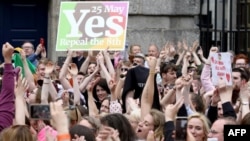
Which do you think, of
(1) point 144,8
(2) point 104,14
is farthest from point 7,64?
(1) point 144,8

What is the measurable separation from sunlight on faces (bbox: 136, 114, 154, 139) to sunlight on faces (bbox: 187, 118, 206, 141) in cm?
→ 67

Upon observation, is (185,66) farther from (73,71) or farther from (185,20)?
(185,20)

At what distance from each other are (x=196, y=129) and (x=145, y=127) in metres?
0.77

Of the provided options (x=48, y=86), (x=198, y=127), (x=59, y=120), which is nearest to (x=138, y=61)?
(x=48, y=86)

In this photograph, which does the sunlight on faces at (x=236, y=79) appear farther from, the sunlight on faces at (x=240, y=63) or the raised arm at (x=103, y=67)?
the sunlight on faces at (x=240, y=63)

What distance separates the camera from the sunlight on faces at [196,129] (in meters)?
9.21

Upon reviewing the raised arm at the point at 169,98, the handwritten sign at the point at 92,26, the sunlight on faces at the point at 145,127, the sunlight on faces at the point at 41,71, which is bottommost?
the sunlight on faces at the point at 145,127

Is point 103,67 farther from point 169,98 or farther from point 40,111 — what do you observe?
point 40,111

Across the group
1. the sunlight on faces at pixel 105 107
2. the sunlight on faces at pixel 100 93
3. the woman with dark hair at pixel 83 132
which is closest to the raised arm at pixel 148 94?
the sunlight on faces at pixel 105 107

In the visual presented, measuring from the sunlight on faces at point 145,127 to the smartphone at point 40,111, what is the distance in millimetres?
849

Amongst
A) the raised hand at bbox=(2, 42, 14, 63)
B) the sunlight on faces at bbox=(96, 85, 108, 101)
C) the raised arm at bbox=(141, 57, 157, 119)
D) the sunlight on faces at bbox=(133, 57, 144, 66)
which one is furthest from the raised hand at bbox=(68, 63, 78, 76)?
the raised hand at bbox=(2, 42, 14, 63)

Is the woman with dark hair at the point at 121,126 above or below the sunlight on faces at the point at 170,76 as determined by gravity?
below

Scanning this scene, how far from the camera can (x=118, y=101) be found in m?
12.3

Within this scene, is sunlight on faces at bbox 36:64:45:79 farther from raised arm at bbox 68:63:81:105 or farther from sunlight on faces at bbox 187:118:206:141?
sunlight on faces at bbox 187:118:206:141
